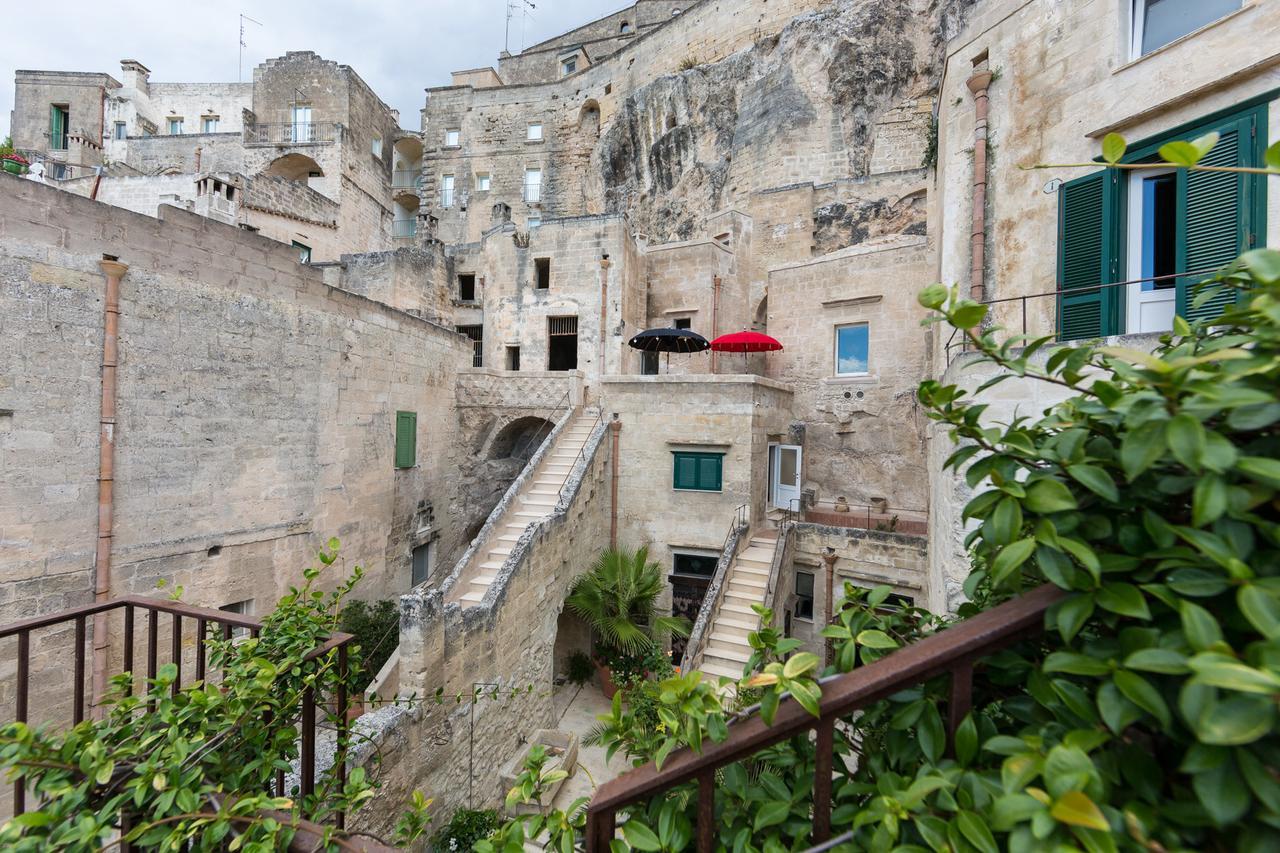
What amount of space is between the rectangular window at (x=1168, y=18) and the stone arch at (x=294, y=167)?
2996cm

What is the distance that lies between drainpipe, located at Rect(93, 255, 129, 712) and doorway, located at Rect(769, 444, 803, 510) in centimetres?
1191

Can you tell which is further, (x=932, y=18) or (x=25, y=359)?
(x=932, y=18)

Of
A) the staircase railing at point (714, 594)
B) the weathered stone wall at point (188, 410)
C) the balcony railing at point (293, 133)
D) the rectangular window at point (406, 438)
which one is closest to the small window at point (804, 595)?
the staircase railing at point (714, 594)

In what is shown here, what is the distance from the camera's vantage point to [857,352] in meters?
14.4

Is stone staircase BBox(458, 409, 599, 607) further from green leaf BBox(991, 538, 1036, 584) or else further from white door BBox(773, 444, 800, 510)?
green leaf BBox(991, 538, 1036, 584)

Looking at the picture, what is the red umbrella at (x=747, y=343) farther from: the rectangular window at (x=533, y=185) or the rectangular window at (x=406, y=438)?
the rectangular window at (x=533, y=185)

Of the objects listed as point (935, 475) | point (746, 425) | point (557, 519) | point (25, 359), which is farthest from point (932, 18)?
point (25, 359)

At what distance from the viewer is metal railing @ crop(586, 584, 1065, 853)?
1.18 m

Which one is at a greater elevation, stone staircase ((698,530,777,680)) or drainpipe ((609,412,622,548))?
drainpipe ((609,412,622,548))

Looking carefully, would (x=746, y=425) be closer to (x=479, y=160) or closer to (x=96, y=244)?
(x=96, y=244)

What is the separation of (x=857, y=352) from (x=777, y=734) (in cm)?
1442

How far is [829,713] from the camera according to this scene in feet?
4.28

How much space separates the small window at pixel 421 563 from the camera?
43.5 feet

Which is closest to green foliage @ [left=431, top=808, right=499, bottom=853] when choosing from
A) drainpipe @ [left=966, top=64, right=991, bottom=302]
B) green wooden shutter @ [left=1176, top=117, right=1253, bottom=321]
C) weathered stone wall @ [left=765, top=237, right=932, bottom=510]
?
drainpipe @ [left=966, top=64, right=991, bottom=302]
